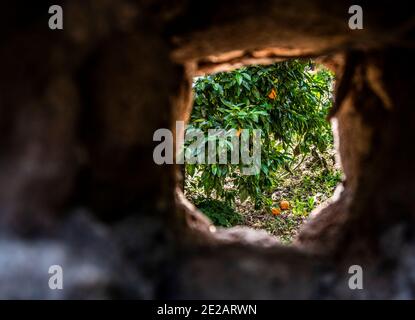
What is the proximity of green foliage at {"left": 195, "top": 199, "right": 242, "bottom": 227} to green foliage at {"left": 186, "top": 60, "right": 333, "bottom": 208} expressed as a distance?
0.38ft

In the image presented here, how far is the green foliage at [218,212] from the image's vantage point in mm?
3646

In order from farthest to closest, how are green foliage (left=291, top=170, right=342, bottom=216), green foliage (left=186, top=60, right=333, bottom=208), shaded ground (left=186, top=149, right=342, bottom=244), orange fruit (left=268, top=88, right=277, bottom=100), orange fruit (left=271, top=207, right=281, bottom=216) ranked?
green foliage (left=291, top=170, right=342, bottom=216)
orange fruit (left=271, top=207, right=281, bottom=216)
shaded ground (left=186, top=149, right=342, bottom=244)
orange fruit (left=268, top=88, right=277, bottom=100)
green foliage (left=186, top=60, right=333, bottom=208)

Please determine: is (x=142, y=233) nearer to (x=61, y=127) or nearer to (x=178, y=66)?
(x=61, y=127)

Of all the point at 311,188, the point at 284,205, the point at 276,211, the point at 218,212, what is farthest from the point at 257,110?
the point at 311,188

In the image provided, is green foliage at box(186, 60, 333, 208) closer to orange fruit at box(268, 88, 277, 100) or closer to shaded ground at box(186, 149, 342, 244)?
orange fruit at box(268, 88, 277, 100)

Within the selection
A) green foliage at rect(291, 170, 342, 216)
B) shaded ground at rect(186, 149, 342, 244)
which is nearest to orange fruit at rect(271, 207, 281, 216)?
shaded ground at rect(186, 149, 342, 244)

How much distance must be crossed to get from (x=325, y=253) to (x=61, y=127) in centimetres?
102

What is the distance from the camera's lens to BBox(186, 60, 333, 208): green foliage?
336 cm

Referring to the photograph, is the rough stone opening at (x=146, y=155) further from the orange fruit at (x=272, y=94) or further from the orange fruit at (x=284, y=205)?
the orange fruit at (x=284, y=205)

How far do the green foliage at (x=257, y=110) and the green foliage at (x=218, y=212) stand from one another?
0.38ft

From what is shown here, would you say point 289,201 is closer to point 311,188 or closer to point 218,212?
point 311,188

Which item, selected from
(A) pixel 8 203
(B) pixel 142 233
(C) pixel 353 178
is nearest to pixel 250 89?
(C) pixel 353 178

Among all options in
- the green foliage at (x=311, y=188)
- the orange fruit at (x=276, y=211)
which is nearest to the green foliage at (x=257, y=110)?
the orange fruit at (x=276, y=211)

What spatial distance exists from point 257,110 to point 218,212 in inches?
38.5
